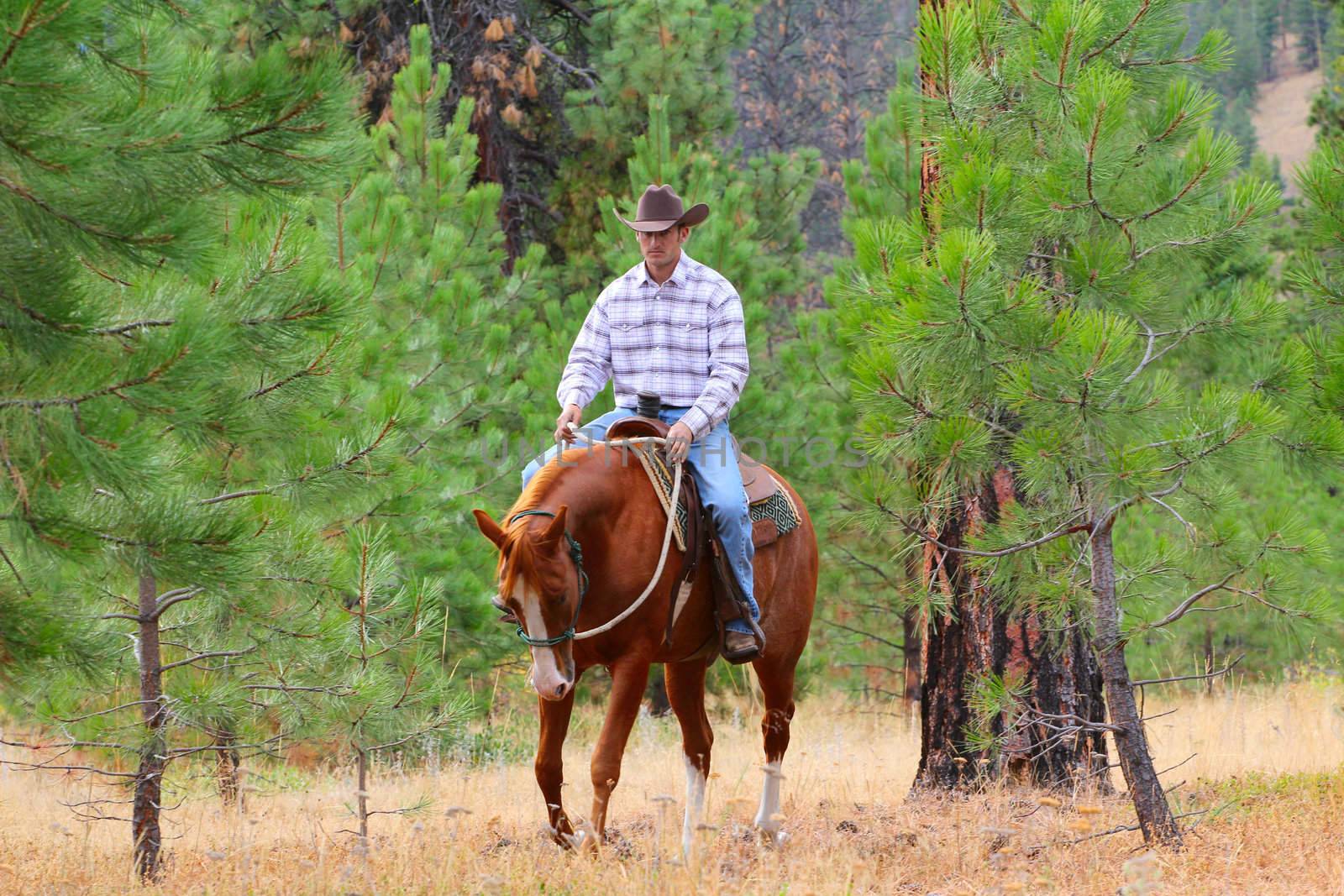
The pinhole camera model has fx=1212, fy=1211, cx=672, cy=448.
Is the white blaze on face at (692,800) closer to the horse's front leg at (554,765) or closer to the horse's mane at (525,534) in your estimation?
the horse's front leg at (554,765)

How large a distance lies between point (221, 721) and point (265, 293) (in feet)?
7.04

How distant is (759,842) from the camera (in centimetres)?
527

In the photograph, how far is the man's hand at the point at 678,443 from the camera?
16.9 ft

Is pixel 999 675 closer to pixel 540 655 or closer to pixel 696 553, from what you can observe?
pixel 696 553

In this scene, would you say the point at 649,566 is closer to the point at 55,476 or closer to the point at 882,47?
the point at 55,476

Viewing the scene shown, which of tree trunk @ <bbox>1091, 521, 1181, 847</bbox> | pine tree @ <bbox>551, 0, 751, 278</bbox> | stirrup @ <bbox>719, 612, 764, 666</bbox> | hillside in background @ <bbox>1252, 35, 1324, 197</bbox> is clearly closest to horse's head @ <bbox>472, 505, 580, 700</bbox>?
stirrup @ <bbox>719, 612, 764, 666</bbox>

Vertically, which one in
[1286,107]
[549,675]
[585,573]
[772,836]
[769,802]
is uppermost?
[1286,107]

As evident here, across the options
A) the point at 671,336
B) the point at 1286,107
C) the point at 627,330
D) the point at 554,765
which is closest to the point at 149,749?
the point at 554,765

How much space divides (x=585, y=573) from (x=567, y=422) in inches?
29.2

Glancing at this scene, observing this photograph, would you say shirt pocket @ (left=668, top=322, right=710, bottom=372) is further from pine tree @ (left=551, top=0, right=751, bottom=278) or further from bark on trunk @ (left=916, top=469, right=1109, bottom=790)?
pine tree @ (left=551, top=0, right=751, bottom=278)

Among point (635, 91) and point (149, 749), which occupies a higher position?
point (635, 91)

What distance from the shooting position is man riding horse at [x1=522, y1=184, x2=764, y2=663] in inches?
213

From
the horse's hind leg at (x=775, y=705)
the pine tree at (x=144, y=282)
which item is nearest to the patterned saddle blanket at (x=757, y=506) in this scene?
the horse's hind leg at (x=775, y=705)

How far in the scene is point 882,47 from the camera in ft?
113
